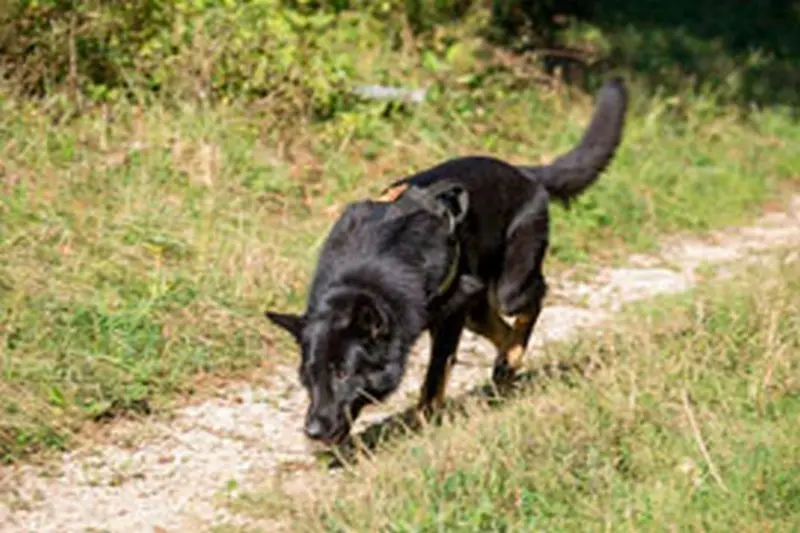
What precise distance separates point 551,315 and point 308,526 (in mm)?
3647

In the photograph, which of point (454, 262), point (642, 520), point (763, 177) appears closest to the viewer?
point (642, 520)

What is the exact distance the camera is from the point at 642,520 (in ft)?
16.0

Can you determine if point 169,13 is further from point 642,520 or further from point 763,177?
point 642,520

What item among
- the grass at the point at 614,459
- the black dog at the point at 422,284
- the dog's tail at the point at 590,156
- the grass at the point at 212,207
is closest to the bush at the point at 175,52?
the grass at the point at 212,207

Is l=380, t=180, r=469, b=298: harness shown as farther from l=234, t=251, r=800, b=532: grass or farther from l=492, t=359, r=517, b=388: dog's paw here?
l=492, t=359, r=517, b=388: dog's paw

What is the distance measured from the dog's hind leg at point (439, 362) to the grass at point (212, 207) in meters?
1.23

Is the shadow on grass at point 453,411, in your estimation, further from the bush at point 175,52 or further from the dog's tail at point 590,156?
the bush at point 175,52

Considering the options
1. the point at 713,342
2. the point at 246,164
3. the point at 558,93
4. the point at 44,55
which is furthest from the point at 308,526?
the point at 558,93

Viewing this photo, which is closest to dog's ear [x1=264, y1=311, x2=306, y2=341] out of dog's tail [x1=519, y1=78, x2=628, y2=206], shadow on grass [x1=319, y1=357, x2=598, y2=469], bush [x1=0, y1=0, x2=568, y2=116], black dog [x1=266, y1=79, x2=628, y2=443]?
black dog [x1=266, y1=79, x2=628, y2=443]

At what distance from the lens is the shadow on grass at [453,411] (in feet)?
19.5

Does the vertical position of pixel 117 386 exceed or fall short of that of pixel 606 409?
it falls short

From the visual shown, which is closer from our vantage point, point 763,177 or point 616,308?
point 616,308

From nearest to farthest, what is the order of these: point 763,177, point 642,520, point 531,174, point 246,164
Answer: point 642,520 < point 531,174 < point 246,164 < point 763,177

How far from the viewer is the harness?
20.4 feet
